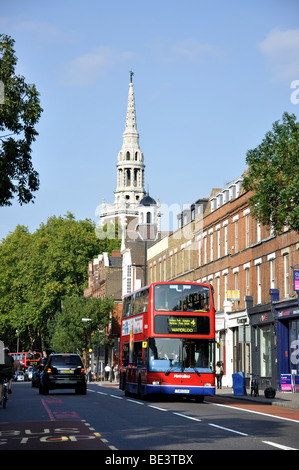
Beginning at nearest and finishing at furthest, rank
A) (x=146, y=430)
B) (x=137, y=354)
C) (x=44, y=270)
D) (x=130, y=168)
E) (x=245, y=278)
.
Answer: (x=146, y=430)
(x=137, y=354)
(x=245, y=278)
(x=44, y=270)
(x=130, y=168)

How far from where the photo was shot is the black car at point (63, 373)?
35938 mm

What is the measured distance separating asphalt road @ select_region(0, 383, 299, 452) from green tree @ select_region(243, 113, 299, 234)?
627cm

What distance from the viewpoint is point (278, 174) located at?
26875mm

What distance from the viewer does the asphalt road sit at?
1400 cm

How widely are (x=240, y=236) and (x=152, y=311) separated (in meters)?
20.3

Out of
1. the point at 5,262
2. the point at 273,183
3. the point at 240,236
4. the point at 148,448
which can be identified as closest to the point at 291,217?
the point at 273,183

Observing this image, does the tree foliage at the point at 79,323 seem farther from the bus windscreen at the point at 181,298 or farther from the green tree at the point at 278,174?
the green tree at the point at 278,174

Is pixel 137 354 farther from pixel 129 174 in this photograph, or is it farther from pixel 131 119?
pixel 131 119

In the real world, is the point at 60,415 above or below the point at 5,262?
below

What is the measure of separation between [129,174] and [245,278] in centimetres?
12321

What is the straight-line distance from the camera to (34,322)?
9588cm

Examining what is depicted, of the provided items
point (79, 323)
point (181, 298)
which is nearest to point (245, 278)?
point (181, 298)

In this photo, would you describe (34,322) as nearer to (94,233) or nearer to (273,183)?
(94,233)

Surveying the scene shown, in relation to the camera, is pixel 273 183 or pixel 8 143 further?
pixel 273 183
